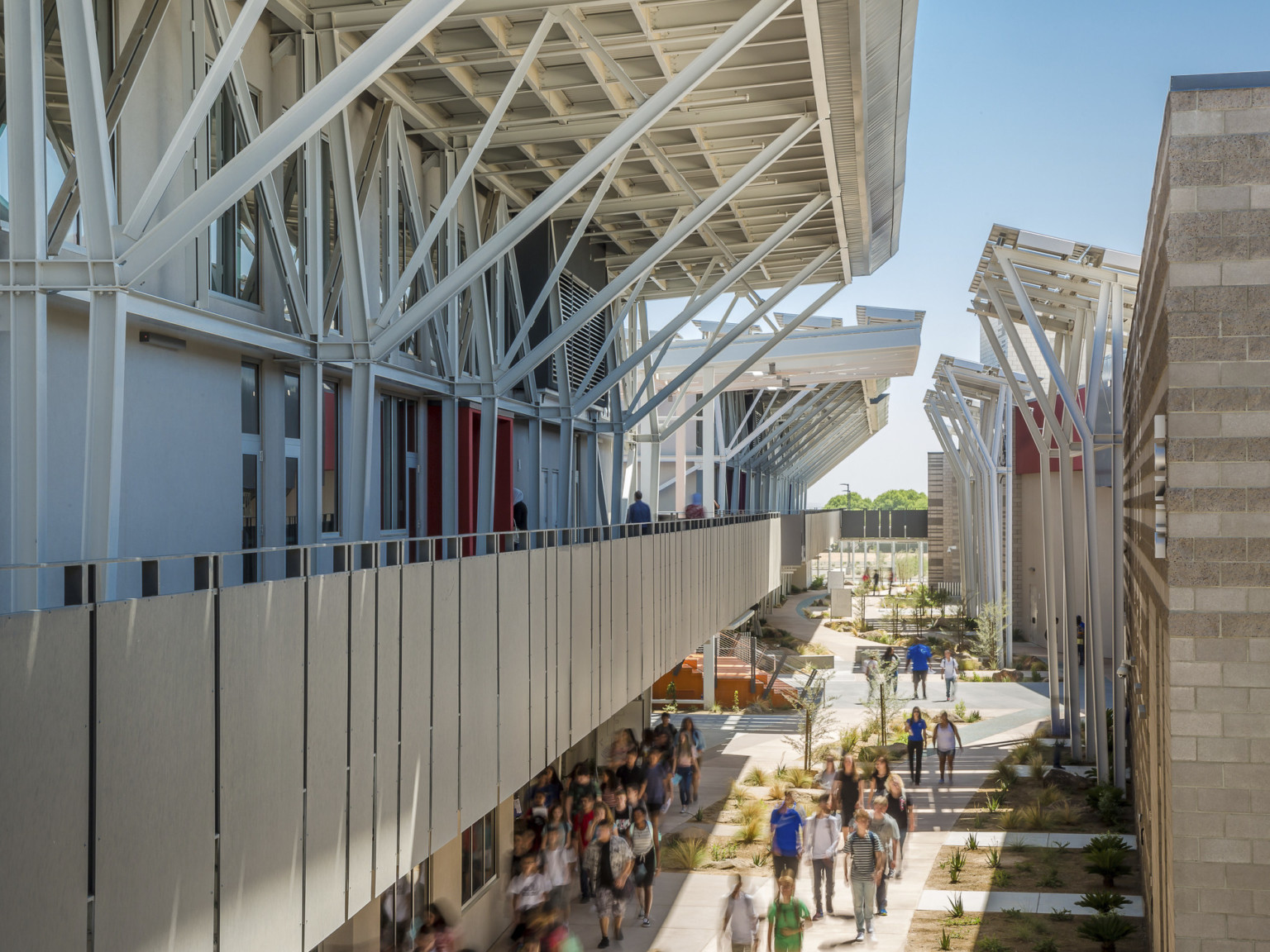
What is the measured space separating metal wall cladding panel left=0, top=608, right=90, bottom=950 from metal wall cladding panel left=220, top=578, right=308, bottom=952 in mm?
1127

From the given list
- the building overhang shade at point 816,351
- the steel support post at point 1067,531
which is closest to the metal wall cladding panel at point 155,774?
the steel support post at point 1067,531

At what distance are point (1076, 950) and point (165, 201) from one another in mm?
12356

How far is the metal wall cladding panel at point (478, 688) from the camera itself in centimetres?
1001

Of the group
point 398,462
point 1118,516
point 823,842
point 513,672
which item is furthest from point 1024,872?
point 398,462

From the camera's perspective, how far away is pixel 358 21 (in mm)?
A: 12453

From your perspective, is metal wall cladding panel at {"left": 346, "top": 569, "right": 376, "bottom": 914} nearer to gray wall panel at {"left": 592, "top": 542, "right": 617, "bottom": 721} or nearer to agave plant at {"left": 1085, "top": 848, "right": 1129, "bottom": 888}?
gray wall panel at {"left": 592, "top": 542, "right": 617, "bottom": 721}

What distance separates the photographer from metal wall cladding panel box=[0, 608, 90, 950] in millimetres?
4809

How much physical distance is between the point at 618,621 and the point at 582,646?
187 centimetres

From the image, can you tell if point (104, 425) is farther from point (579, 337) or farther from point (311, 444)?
point (579, 337)

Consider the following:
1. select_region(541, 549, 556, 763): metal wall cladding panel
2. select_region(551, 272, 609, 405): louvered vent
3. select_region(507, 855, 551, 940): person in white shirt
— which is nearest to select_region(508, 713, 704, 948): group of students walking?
select_region(507, 855, 551, 940): person in white shirt

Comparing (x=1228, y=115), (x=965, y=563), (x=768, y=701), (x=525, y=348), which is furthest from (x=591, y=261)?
(x=965, y=563)

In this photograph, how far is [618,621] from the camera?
15781mm

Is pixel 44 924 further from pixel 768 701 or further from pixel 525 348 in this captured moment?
pixel 768 701

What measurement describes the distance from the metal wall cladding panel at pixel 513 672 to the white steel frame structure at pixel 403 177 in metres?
1.95
